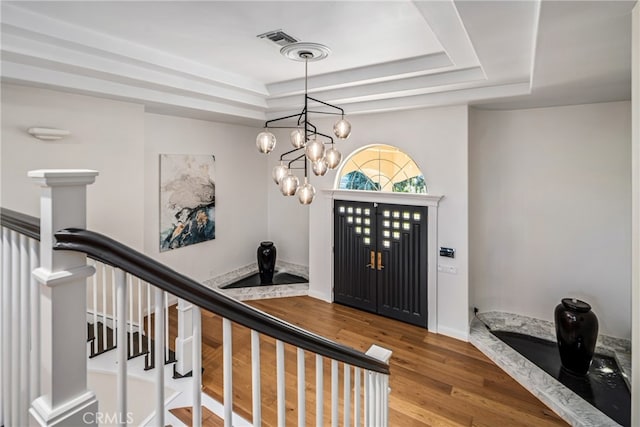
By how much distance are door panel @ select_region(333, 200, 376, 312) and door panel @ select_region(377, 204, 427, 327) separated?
16 cm

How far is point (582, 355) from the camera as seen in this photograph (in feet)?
11.5

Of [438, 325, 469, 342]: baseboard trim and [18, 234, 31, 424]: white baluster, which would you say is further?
[438, 325, 469, 342]: baseboard trim

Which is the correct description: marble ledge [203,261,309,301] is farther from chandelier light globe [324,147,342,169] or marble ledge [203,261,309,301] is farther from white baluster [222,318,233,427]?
white baluster [222,318,233,427]

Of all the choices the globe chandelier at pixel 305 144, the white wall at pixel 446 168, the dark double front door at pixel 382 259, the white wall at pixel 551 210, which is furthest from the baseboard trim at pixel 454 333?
the globe chandelier at pixel 305 144

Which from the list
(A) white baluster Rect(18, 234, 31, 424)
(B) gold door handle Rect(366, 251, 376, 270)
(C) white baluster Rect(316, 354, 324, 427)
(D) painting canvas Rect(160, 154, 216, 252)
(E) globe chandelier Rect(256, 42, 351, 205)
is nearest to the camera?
(A) white baluster Rect(18, 234, 31, 424)

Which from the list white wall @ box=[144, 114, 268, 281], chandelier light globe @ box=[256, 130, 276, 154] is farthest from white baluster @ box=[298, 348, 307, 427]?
white wall @ box=[144, 114, 268, 281]

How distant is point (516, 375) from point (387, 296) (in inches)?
74.3

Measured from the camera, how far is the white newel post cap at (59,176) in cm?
74

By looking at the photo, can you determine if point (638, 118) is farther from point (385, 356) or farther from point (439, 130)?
point (439, 130)

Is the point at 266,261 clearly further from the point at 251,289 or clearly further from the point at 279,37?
the point at 279,37

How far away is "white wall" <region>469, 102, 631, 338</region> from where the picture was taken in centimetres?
405

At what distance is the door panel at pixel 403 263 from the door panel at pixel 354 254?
0.52 ft

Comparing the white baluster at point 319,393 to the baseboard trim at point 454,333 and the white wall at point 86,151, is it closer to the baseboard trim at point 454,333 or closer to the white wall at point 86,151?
the white wall at point 86,151

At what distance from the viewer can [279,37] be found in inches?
110
